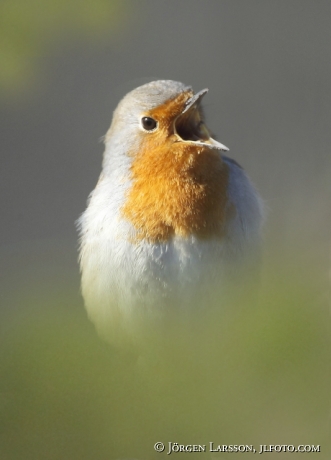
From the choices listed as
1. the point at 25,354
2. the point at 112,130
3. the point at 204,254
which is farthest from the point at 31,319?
the point at 112,130

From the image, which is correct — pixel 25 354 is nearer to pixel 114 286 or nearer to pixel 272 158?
pixel 272 158

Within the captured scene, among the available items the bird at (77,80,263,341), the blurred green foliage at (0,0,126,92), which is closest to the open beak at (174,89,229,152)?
the bird at (77,80,263,341)

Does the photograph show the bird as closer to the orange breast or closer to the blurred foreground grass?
the orange breast

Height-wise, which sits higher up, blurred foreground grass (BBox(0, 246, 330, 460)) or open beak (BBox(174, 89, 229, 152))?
open beak (BBox(174, 89, 229, 152))

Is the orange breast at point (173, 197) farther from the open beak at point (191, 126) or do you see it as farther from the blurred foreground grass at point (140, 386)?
the blurred foreground grass at point (140, 386)

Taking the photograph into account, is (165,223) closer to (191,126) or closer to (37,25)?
(191,126)

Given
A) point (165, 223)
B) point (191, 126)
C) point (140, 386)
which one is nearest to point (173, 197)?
point (165, 223)

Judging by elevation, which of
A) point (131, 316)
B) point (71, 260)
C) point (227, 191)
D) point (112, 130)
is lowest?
point (71, 260)
